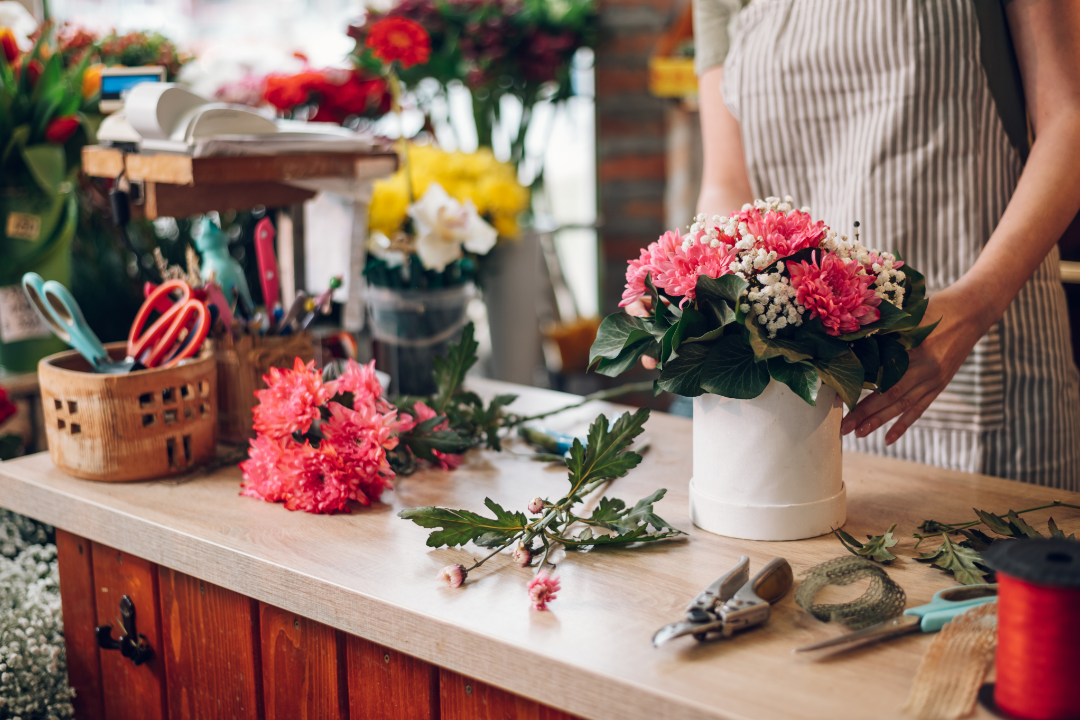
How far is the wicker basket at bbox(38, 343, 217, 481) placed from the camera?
3.36ft

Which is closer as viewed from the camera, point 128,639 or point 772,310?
point 772,310

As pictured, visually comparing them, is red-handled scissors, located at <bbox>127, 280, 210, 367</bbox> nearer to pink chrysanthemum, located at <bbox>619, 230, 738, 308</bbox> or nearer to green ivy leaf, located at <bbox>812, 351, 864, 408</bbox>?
pink chrysanthemum, located at <bbox>619, 230, 738, 308</bbox>

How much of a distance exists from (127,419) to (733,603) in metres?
0.70

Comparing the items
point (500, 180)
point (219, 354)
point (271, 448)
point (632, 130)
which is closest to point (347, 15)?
point (632, 130)

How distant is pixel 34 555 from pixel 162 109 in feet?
2.19

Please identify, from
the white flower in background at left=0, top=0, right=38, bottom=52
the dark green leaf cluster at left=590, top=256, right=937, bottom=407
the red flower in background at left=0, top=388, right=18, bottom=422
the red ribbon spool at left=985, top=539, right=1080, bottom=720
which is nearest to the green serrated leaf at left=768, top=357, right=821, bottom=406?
the dark green leaf cluster at left=590, top=256, right=937, bottom=407

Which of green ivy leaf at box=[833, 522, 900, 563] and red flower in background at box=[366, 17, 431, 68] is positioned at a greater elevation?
red flower in background at box=[366, 17, 431, 68]

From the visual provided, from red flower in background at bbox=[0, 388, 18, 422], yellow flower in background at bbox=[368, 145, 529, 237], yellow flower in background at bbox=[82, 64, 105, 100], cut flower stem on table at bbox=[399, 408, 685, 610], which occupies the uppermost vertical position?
yellow flower in background at bbox=[82, 64, 105, 100]

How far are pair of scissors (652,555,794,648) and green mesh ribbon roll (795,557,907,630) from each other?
0.9 inches

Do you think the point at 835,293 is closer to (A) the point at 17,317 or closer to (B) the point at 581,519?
(B) the point at 581,519

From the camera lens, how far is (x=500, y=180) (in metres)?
2.23

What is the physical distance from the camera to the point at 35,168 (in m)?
1.55

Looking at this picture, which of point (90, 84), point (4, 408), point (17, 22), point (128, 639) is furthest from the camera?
point (17, 22)

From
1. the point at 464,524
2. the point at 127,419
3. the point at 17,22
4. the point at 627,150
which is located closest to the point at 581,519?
the point at 464,524
